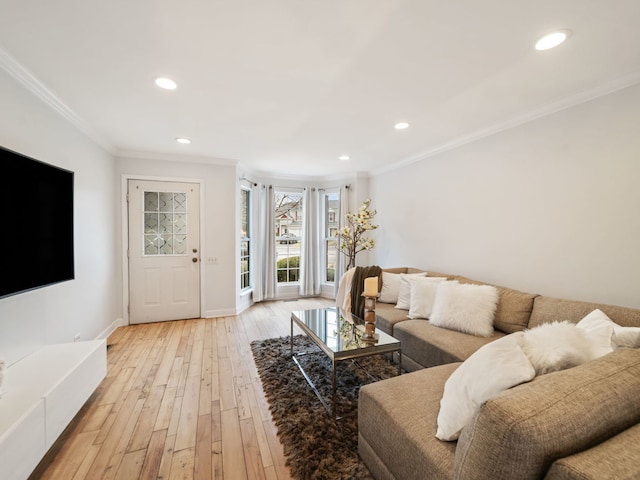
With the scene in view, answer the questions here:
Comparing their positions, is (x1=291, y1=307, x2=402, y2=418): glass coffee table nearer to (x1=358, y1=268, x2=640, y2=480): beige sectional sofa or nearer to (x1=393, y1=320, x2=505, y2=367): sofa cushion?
(x1=393, y1=320, x2=505, y2=367): sofa cushion

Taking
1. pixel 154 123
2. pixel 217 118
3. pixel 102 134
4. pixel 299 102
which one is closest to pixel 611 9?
pixel 299 102

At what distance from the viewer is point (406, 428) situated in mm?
1245

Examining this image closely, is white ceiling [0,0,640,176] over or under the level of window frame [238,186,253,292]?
over

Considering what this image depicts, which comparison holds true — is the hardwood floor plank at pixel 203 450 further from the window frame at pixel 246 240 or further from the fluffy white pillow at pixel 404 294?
the window frame at pixel 246 240

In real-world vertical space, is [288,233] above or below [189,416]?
above

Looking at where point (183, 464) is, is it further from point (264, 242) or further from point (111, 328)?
A: point (264, 242)

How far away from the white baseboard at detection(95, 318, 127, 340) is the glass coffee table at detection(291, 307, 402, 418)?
235 cm

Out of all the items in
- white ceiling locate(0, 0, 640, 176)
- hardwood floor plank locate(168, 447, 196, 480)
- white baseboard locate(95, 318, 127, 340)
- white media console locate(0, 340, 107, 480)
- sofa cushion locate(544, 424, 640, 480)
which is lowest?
hardwood floor plank locate(168, 447, 196, 480)

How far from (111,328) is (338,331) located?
315 centimetres

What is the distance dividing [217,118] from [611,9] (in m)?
2.79

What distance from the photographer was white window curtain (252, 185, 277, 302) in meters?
5.09

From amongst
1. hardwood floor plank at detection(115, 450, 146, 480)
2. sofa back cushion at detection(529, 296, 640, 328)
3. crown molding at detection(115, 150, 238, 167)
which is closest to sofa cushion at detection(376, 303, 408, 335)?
sofa back cushion at detection(529, 296, 640, 328)

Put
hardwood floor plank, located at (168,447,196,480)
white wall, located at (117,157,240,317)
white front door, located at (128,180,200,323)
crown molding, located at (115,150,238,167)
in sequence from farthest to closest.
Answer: white wall, located at (117,157,240,317)
white front door, located at (128,180,200,323)
crown molding, located at (115,150,238,167)
hardwood floor plank, located at (168,447,196,480)

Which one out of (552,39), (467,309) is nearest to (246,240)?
(467,309)
